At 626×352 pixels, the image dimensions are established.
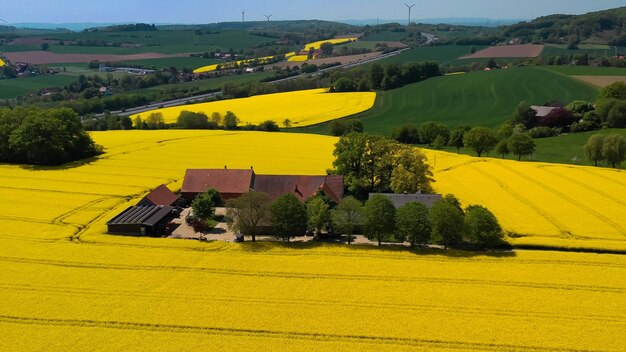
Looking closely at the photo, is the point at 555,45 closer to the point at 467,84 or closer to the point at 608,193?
the point at 467,84

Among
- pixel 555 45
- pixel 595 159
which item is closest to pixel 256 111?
pixel 595 159

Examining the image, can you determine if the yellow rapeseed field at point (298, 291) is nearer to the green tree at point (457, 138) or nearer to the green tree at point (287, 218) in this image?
the green tree at point (287, 218)

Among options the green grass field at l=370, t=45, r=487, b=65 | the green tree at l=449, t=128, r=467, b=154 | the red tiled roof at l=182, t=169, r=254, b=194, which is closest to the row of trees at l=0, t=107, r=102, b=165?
the red tiled roof at l=182, t=169, r=254, b=194

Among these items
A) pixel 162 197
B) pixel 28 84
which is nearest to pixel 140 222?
pixel 162 197

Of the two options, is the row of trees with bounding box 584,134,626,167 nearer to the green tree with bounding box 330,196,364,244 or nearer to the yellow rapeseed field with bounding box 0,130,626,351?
the yellow rapeseed field with bounding box 0,130,626,351

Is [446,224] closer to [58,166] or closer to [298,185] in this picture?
[298,185]

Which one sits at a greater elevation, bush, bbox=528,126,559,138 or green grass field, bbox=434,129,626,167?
bush, bbox=528,126,559,138
